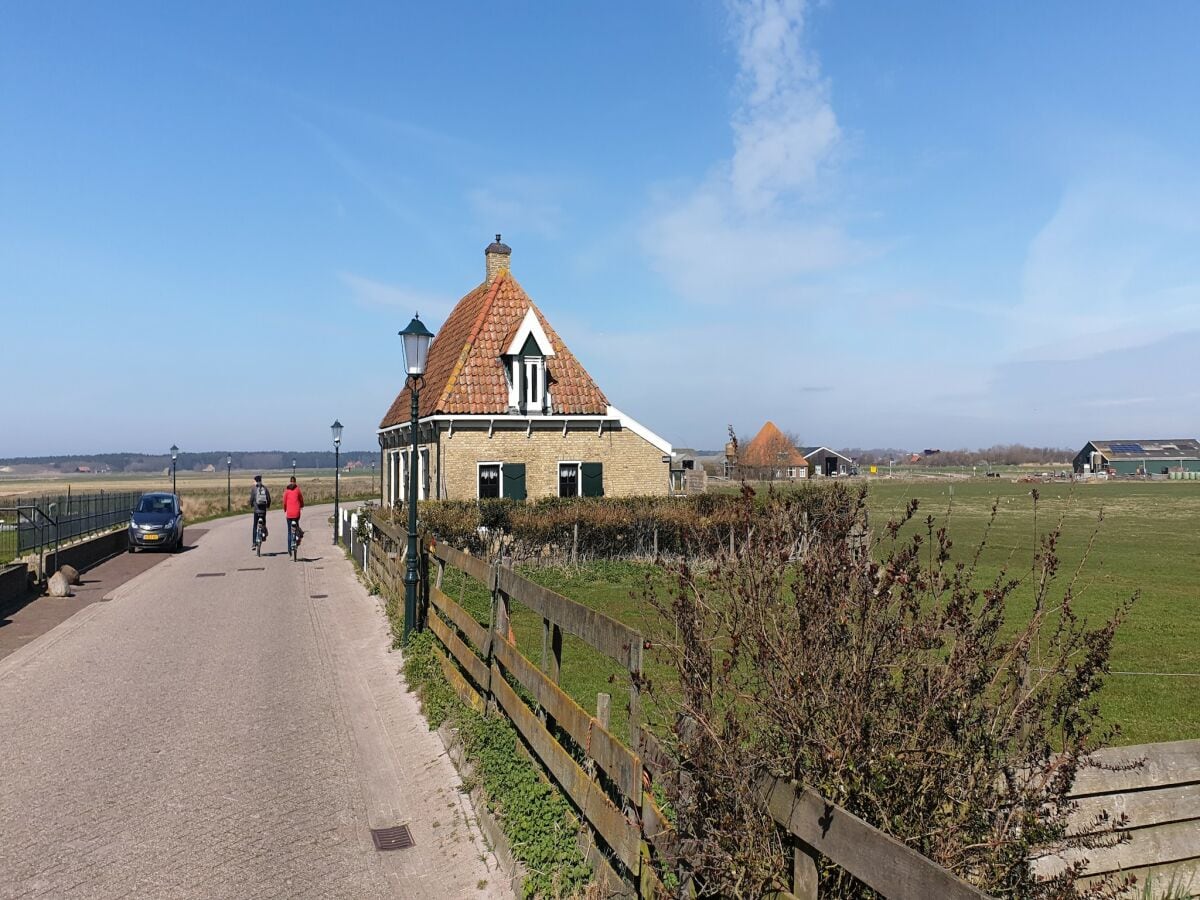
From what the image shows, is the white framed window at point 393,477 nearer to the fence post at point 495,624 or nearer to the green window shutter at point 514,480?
the green window shutter at point 514,480

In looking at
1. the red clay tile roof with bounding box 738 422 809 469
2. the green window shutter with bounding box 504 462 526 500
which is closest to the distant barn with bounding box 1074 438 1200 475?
the red clay tile roof with bounding box 738 422 809 469

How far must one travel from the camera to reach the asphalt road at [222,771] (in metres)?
5.15

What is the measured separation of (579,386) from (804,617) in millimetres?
23681

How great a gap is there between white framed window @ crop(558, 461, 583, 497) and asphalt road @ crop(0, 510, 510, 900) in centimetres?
1334

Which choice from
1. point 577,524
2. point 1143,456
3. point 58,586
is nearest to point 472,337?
point 577,524

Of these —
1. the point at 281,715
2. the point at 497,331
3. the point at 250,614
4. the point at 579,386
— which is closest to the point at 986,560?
the point at 579,386

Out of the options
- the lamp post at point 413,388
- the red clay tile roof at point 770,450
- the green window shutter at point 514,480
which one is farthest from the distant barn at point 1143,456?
the lamp post at point 413,388

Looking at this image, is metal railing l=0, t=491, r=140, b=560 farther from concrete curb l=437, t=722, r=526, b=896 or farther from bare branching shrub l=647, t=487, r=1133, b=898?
bare branching shrub l=647, t=487, r=1133, b=898

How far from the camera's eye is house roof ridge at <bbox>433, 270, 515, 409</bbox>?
82.1 ft

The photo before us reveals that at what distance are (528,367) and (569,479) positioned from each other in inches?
138

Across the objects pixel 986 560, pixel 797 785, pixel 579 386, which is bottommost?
pixel 986 560

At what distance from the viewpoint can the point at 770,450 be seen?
247ft

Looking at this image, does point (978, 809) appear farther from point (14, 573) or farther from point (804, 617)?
point (14, 573)

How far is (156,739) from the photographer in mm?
7672
